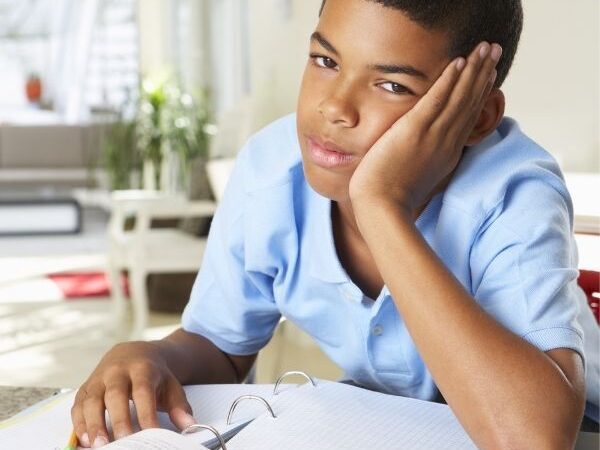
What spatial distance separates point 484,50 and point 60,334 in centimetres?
344

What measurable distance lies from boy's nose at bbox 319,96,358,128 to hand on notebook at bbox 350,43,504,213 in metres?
0.04

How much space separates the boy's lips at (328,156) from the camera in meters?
0.94

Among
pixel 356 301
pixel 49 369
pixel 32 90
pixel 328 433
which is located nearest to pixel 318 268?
pixel 356 301

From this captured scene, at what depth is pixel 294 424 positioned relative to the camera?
31.6 inches

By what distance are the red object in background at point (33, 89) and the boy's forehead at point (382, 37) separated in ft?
33.4

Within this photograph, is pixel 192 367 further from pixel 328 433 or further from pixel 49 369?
pixel 49 369

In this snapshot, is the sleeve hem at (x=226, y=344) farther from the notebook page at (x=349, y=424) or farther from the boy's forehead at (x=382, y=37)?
the boy's forehead at (x=382, y=37)

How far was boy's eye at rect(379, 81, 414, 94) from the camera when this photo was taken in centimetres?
91

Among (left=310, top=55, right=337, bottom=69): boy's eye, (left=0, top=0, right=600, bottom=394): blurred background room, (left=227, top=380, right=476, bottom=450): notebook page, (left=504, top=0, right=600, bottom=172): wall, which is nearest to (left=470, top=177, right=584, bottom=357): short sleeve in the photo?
(left=227, top=380, right=476, bottom=450): notebook page

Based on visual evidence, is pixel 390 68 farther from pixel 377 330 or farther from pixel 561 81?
pixel 561 81

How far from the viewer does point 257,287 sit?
112cm

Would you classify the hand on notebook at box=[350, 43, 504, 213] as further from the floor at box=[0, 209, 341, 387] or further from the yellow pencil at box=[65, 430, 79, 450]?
the floor at box=[0, 209, 341, 387]

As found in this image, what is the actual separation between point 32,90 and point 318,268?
1014 centimetres

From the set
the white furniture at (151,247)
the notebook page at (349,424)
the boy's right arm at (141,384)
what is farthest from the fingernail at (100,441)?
the white furniture at (151,247)
